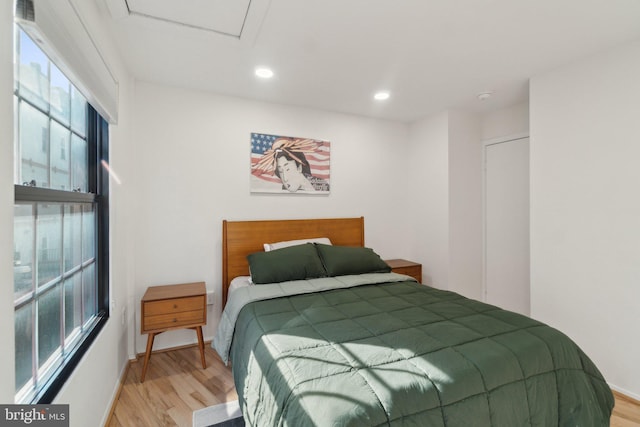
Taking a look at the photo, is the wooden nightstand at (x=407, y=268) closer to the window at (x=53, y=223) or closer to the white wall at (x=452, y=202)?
the white wall at (x=452, y=202)

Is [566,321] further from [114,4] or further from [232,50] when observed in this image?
[114,4]

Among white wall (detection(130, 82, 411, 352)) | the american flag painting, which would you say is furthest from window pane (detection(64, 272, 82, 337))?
the american flag painting

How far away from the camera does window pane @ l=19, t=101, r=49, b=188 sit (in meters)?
1.14

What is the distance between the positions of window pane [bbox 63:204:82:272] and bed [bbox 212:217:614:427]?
1053 mm

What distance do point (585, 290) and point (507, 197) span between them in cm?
133

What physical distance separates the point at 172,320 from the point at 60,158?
1.45 meters

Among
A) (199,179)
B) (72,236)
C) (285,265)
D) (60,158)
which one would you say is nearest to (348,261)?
(285,265)

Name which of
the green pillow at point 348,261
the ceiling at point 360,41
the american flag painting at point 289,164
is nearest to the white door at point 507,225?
the ceiling at point 360,41

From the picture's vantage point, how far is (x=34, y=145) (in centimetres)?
123

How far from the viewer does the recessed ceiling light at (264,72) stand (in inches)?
98.5

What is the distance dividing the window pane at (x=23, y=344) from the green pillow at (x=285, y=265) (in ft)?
5.07

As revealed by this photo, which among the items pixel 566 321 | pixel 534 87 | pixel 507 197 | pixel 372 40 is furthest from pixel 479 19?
pixel 566 321

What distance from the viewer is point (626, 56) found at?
2.14 meters

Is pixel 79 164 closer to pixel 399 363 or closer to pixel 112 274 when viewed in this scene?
pixel 112 274
